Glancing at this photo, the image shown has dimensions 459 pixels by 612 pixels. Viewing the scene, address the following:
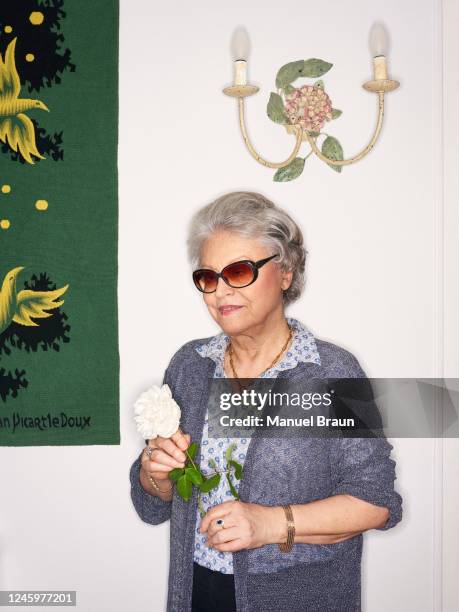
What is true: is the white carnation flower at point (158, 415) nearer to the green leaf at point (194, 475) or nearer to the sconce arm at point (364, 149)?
the green leaf at point (194, 475)

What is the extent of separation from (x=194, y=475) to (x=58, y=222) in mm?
868

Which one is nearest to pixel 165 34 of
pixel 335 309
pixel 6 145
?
pixel 6 145

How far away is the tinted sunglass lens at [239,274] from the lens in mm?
1602

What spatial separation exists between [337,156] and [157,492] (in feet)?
3.70

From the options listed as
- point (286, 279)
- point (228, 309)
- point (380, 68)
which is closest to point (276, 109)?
point (380, 68)

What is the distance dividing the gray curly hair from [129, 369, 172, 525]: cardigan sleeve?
1.42 feet

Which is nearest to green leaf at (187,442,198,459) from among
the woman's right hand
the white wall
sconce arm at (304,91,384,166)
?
the woman's right hand

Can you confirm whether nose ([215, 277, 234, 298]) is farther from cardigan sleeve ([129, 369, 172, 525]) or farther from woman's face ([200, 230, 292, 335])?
cardigan sleeve ([129, 369, 172, 525])

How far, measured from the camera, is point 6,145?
5.86ft

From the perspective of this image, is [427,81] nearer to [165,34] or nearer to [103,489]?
[165,34]

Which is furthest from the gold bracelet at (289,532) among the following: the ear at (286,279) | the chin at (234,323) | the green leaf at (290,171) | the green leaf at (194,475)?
the green leaf at (290,171)

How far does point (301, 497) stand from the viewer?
159cm

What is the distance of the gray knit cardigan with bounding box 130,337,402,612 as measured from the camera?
1584 mm

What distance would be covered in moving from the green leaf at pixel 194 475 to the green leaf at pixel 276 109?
3.40 ft
